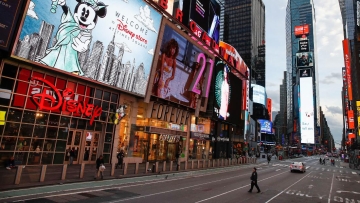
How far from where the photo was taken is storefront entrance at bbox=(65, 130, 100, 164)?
24.2 m

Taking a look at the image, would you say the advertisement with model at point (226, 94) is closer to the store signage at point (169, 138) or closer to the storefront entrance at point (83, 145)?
Result: the store signage at point (169, 138)

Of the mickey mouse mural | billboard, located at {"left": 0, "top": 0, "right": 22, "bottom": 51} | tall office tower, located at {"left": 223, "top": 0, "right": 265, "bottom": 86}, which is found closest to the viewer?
billboard, located at {"left": 0, "top": 0, "right": 22, "bottom": 51}

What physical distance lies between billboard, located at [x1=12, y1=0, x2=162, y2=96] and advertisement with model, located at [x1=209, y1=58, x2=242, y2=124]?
2024cm

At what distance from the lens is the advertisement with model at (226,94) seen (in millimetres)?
46688

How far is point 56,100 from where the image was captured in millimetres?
22172

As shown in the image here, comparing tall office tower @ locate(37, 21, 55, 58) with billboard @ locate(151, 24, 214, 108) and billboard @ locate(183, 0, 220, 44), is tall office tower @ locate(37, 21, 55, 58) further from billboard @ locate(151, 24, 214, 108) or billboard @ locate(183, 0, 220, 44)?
billboard @ locate(183, 0, 220, 44)

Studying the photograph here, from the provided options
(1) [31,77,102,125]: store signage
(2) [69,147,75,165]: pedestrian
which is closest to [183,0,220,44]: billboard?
(1) [31,77,102,125]: store signage

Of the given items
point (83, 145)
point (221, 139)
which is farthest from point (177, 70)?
point (221, 139)

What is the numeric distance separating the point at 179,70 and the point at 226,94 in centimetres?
1794

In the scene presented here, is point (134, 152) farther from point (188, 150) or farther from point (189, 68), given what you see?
point (189, 68)

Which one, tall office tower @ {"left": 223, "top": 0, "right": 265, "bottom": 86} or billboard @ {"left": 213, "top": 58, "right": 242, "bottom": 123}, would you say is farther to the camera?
tall office tower @ {"left": 223, "top": 0, "right": 265, "bottom": 86}

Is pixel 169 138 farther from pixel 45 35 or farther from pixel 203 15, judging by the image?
pixel 203 15

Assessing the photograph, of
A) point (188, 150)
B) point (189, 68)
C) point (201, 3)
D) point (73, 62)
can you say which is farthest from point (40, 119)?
point (201, 3)

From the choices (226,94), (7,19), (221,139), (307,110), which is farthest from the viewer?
(307,110)
